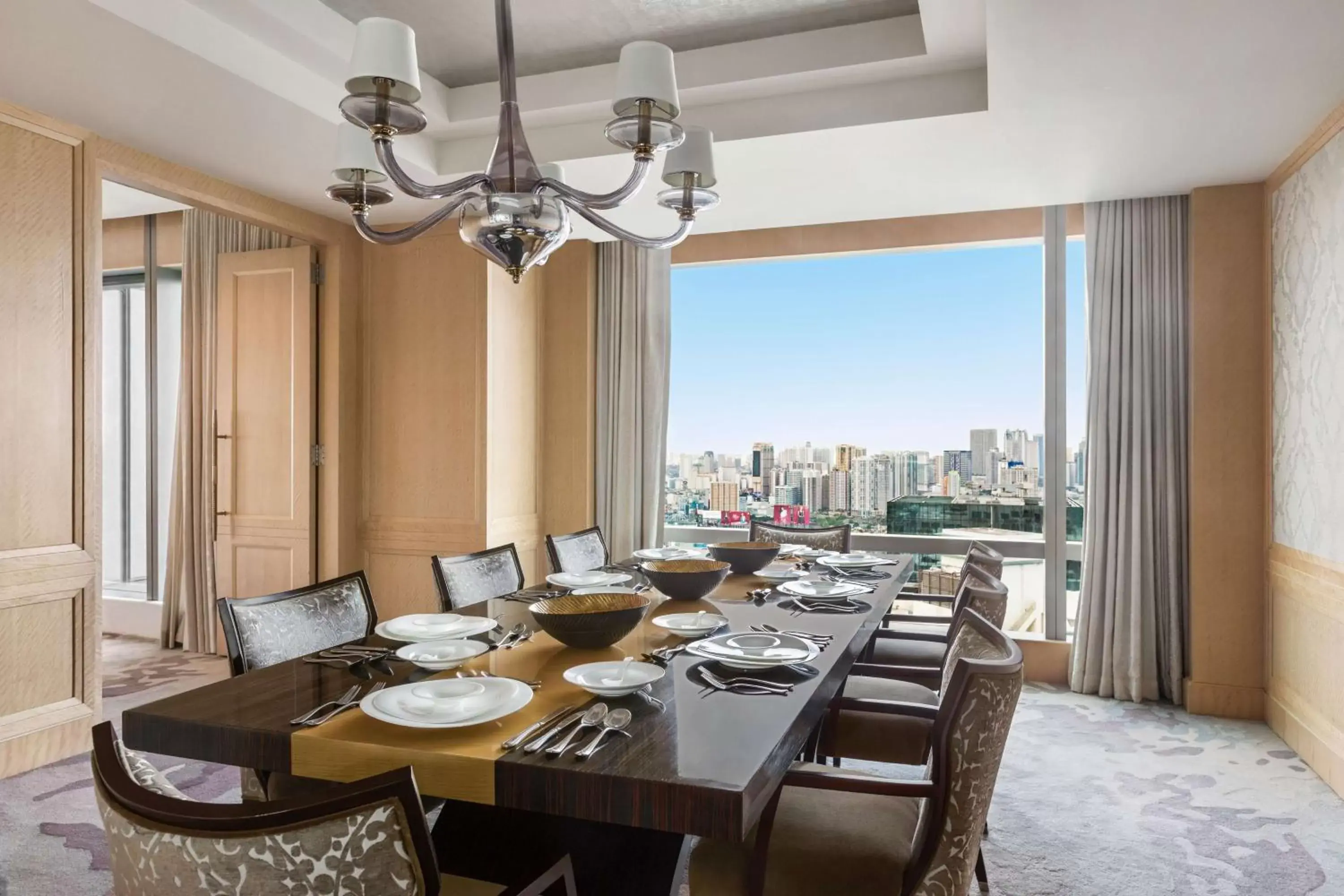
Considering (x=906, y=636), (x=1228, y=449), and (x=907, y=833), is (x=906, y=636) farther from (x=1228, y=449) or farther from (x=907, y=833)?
(x=1228, y=449)

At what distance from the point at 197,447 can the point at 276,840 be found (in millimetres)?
4872

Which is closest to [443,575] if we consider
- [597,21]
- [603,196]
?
[603,196]

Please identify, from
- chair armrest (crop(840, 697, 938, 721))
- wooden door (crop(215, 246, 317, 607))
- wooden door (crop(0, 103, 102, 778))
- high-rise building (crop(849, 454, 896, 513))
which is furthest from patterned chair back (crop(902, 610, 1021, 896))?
wooden door (crop(215, 246, 317, 607))

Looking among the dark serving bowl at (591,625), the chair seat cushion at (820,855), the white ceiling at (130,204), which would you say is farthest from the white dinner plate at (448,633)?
the white ceiling at (130,204)

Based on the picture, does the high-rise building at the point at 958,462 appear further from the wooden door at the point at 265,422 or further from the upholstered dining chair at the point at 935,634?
the wooden door at the point at 265,422

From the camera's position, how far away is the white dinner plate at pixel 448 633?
81.4 inches

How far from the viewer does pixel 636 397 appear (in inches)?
206

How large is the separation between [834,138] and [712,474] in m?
2.44

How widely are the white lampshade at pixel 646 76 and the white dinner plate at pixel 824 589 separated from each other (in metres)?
1.39

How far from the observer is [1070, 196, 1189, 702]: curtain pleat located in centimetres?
416

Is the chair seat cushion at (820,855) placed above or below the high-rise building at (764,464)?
below

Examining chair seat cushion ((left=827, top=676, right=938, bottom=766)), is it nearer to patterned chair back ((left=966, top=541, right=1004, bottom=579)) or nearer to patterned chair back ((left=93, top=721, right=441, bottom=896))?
patterned chair back ((left=966, top=541, right=1004, bottom=579))

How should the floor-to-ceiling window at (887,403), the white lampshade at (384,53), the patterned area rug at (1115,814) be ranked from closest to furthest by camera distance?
the white lampshade at (384,53), the patterned area rug at (1115,814), the floor-to-ceiling window at (887,403)

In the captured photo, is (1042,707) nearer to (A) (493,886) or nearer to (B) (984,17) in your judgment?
(B) (984,17)
